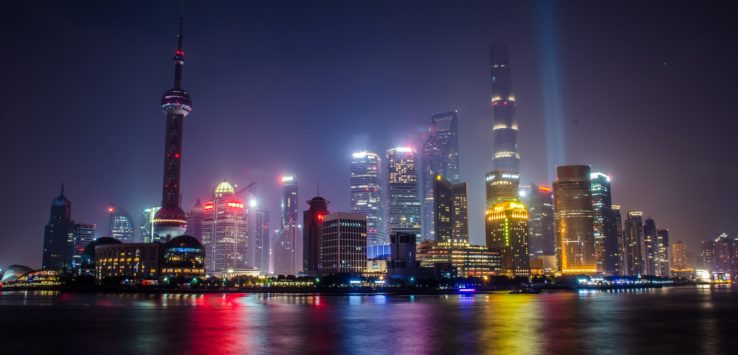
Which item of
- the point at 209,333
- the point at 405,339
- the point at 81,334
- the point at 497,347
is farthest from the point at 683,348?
the point at 81,334

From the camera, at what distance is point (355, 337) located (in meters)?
56.0

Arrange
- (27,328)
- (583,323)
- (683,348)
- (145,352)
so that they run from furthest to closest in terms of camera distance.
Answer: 1. (583,323)
2. (27,328)
3. (683,348)
4. (145,352)

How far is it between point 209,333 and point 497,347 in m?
28.4

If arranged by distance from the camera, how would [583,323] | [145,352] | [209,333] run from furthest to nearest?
1. [583,323]
2. [209,333]
3. [145,352]

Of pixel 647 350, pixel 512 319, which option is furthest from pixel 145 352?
pixel 512 319

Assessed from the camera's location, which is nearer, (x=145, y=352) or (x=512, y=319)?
(x=145, y=352)

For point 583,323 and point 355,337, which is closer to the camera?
point 355,337

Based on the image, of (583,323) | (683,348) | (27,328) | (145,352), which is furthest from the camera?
(583,323)

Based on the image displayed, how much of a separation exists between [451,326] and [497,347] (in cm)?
1976

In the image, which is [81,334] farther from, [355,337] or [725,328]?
[725,328]

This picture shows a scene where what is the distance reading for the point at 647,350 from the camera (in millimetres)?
47438

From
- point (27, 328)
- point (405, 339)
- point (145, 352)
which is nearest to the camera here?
point (145, 352)

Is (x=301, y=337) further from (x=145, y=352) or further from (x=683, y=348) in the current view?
(x=683, y=348)

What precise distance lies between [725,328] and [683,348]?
2491cm
